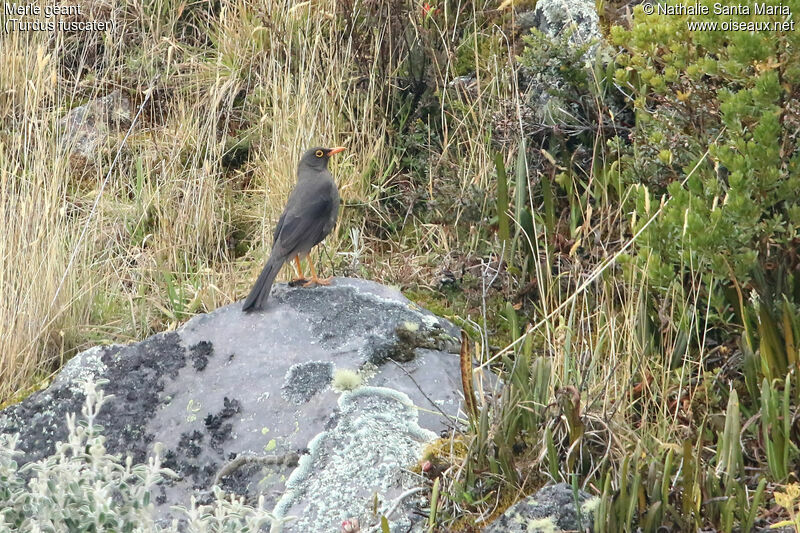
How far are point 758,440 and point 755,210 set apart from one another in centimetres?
82

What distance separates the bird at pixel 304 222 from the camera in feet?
13.5

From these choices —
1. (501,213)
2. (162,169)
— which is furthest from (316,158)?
(162,169)

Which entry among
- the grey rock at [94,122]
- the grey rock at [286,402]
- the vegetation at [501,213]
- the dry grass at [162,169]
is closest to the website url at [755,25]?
the vegetation at [501,213]

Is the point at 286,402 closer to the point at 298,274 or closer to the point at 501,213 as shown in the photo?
the point at 298,274

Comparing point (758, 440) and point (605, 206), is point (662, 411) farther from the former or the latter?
point (605, 206)

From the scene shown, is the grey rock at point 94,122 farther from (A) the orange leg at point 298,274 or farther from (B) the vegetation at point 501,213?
(A) the orange leg at point 298,274

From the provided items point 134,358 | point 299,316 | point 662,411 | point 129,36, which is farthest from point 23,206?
point 662,411

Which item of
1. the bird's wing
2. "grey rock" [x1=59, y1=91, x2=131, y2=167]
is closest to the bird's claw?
the bird's wing

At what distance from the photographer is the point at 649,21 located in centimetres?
380

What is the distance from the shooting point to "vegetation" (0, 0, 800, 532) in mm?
3137

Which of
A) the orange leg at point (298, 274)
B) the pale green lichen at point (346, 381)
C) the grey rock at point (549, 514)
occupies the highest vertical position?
the orange leg at point (298, 274)

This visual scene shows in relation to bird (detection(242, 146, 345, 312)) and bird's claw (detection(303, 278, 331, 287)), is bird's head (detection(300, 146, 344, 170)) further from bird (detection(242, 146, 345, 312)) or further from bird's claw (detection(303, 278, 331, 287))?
bird's claw (detection(303, 278, 331, 287))

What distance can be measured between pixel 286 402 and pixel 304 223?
3.67 ft

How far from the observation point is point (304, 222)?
443 cm
